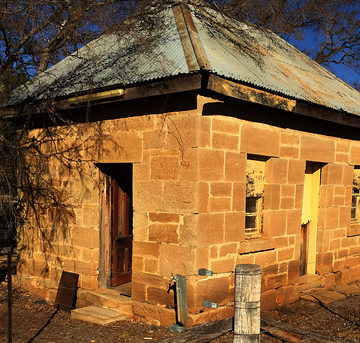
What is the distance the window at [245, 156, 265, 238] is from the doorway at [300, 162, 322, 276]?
1.72 m

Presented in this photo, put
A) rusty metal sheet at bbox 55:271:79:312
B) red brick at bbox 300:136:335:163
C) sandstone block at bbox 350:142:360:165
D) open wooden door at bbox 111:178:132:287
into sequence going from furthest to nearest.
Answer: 1. sandstone block at bbox 350:142:360:165
2. red brick at bbox 300:136:335:163
3. open wooden door at bbox 111:178:132:287
4. rusty metal sheet at bbox 55:271:79:312

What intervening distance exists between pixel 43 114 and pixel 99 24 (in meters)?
2.10

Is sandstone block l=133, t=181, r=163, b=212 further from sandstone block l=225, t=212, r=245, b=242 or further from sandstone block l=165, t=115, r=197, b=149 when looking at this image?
sandstone block l=225, t=212, r=245, b=242

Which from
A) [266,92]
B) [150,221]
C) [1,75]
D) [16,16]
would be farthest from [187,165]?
[16,16]

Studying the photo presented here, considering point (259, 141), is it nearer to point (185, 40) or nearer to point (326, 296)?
point (185, 40)

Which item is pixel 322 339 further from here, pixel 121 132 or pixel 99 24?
pixel 99 24

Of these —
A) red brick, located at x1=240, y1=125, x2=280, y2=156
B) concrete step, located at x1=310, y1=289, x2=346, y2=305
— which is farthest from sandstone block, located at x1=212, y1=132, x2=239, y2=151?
concrete step, located at x1=310, y1=289, x2=346, y2=305

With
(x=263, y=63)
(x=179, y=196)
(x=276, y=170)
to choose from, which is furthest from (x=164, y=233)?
(x=263, y=63)

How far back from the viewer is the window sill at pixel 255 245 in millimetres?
5910

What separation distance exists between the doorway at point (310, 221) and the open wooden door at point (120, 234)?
329cm

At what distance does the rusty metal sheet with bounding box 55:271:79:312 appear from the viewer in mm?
6742

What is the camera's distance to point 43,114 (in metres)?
7.31

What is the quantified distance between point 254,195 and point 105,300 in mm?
2810

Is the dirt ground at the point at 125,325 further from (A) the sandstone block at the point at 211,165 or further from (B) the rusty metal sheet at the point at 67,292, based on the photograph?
(A) the sandstone block at the point at 211,165
